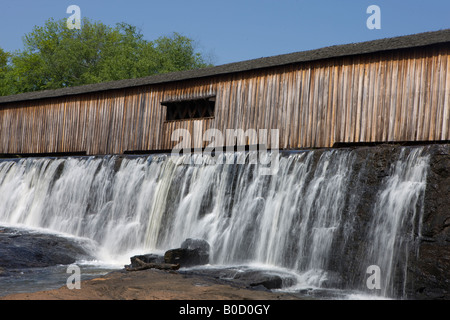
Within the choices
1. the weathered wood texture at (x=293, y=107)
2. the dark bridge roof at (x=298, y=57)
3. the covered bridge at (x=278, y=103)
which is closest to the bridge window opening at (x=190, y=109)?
the covered bridge at (x=278, y=103)

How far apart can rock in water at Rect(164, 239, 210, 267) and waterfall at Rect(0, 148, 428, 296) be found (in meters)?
0.46

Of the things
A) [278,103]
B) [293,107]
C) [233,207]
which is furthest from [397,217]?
[278,103]

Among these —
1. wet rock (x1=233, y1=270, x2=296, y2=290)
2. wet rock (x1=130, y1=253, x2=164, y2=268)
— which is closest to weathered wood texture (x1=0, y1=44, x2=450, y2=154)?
wet rock (x1=233, y1=270, x2=296, y2=290)

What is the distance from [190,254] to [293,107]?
7.33 meters

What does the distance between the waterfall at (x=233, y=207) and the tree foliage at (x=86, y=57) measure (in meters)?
25.8

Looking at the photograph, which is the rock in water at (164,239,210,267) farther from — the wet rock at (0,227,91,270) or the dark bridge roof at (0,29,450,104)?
the dark bridge roof at (0,29,450,104)

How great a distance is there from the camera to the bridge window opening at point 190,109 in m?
20.6

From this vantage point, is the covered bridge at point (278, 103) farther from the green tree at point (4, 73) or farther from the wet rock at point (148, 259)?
the green tree at point (4, 73)

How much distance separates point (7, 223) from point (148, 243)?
22.1ft

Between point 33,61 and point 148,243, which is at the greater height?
point 33,61

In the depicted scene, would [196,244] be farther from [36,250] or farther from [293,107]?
[293,107]
